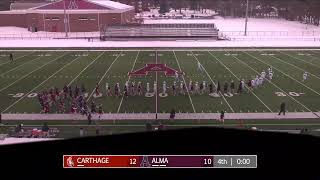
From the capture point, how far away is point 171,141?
3.24 m

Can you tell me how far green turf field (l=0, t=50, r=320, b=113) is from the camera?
19.0 metres

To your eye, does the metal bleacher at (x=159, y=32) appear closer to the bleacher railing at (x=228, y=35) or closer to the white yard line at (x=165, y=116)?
the bleacher railing at (x=228, y=35)

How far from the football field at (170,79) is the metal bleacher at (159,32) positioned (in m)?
11.9

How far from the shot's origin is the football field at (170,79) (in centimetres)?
1825

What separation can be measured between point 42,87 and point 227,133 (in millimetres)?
20886

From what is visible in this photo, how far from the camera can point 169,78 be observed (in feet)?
82.7

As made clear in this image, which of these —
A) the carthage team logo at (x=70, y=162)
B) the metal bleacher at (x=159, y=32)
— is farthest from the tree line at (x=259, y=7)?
the carthage team logo at (x=70, y=162)

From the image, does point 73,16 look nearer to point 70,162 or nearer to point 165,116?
point 165,116

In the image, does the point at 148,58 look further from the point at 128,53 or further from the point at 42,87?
the point at 42,87

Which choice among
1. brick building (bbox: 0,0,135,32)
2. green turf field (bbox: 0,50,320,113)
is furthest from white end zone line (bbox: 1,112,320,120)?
brick building (bbox: 0,0,135,32)

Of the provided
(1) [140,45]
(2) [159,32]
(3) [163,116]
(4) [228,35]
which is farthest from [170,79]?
(4) [228,35]
